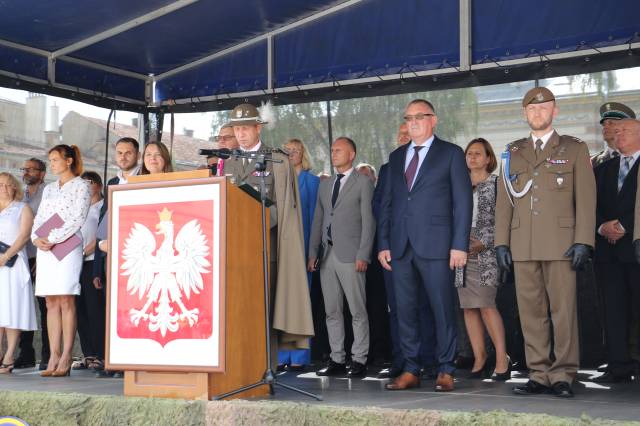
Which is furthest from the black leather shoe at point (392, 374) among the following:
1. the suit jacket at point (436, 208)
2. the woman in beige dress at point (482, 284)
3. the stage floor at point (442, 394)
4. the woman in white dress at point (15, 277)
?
the woman in white dress at point (15, 277)

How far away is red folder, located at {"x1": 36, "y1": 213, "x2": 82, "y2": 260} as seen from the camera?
20.3ft

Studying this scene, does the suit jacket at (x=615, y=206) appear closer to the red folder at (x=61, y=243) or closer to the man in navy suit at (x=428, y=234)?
the man in navy suit at (x=428, y=234)

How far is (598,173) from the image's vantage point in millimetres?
5762

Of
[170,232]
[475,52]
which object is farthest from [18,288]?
[475,52]

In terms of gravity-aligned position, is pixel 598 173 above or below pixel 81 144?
below

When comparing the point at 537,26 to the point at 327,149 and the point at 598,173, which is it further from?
the point at 327,149

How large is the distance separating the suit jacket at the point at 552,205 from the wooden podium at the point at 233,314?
1.44m

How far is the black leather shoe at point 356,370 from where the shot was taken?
6.11m

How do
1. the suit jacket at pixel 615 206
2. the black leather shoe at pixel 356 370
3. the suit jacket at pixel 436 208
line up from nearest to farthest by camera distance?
the suit jacket at pixel 436 208
the suit jacket at pixel 615 206
the black leather shoe at pixel 356 370

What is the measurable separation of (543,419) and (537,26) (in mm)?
4098

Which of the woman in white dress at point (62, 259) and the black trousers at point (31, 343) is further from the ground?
the woman in white dress at point (62, 259)

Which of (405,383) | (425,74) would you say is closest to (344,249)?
(405,383)

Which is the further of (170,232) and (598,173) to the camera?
(598,173)

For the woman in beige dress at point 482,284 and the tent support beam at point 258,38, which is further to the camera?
the tent support beam at point 258,38
